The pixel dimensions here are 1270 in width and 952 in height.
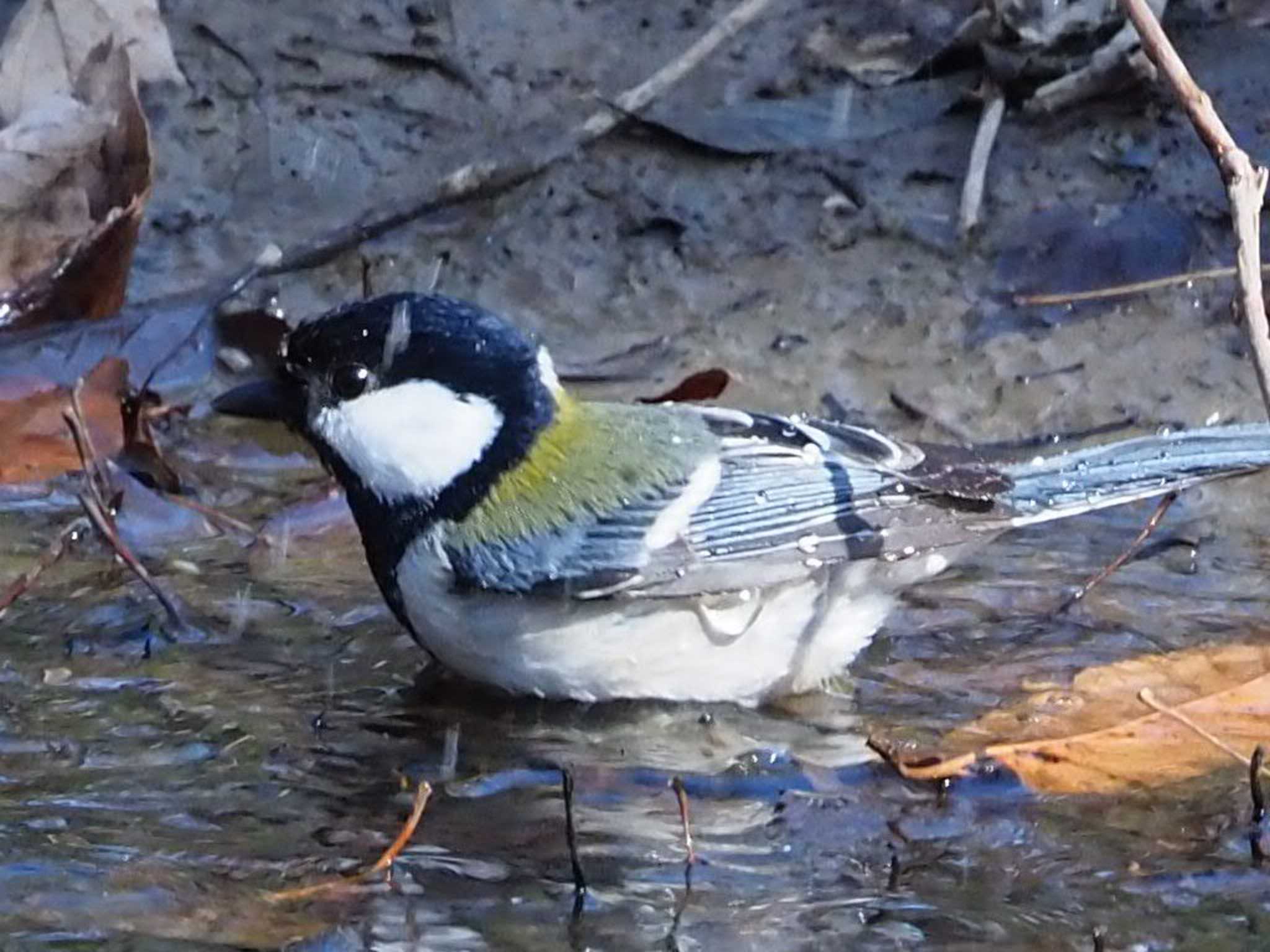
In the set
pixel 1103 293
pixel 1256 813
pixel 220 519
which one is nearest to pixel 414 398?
pixel 220 519

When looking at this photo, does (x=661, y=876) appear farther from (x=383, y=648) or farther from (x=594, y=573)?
(x=383, y=648)

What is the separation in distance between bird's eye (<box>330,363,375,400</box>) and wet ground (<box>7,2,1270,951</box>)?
1.70 feet

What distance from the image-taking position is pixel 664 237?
20.5 ft

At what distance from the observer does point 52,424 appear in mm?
5305

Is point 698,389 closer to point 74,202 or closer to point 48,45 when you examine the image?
point 74,202

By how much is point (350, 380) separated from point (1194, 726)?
1609 mm

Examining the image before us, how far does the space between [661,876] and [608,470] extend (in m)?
1.12

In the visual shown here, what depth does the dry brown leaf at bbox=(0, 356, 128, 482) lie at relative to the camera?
5234mm

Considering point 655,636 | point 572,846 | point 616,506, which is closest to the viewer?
point 572,846

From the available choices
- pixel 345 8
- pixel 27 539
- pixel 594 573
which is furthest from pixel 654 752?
pixel 345 8

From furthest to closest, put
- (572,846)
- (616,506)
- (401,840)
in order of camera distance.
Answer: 1. (616,506)
2. (401,840)
3. (572,846)

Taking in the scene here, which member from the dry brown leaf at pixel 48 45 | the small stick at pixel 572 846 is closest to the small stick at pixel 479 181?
the dry brown leaf at pixel 48 45

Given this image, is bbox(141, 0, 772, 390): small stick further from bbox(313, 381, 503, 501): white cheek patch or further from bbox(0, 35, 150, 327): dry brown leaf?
bbox(313, 381, 503, 501): white cheek patch

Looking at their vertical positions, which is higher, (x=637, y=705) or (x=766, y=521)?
(x=766, y=521)
